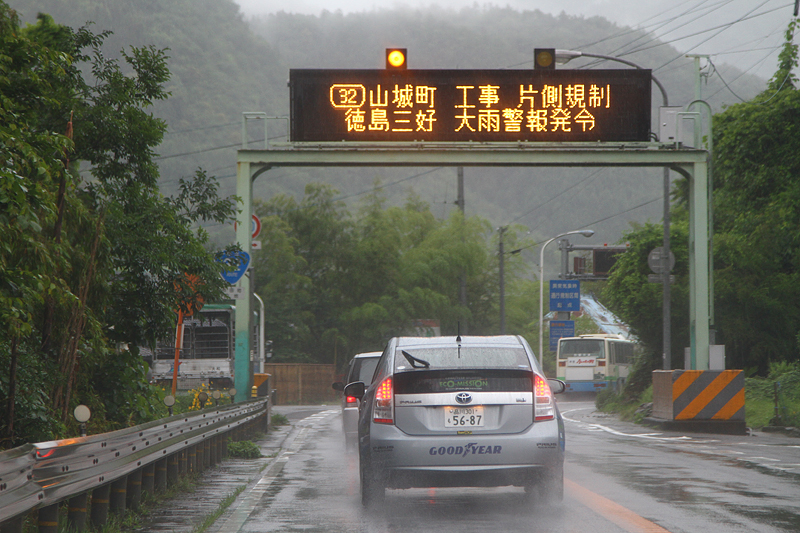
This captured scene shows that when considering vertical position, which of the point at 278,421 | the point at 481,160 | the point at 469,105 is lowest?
the point at 278,421

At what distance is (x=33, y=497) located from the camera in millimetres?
5934

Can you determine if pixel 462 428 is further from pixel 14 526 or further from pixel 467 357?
pixel 14 526

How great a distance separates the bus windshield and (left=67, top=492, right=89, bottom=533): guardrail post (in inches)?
1865

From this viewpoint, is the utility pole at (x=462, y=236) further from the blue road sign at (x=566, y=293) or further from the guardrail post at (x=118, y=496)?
the guardrail post at (x=118, y=496)

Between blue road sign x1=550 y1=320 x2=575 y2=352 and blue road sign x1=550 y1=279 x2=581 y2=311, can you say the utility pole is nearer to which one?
blue road sign x1=550 y1=279 x2=581 y2=311

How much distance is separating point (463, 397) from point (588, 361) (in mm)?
46131

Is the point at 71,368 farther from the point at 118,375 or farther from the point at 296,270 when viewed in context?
A: the point at 296,270

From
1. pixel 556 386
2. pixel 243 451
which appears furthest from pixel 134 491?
pixel 243 451

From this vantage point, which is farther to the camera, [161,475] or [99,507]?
[161,475]

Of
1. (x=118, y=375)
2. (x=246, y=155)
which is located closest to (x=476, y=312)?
(x=246, y=155)

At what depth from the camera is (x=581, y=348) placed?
53.7 meters

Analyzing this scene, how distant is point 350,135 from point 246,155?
244 cm

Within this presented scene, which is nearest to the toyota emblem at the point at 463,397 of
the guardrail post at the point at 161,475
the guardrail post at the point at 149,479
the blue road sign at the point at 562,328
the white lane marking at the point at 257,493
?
the white lane marking at the point at 257,493

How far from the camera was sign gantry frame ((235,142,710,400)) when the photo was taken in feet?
63.1
